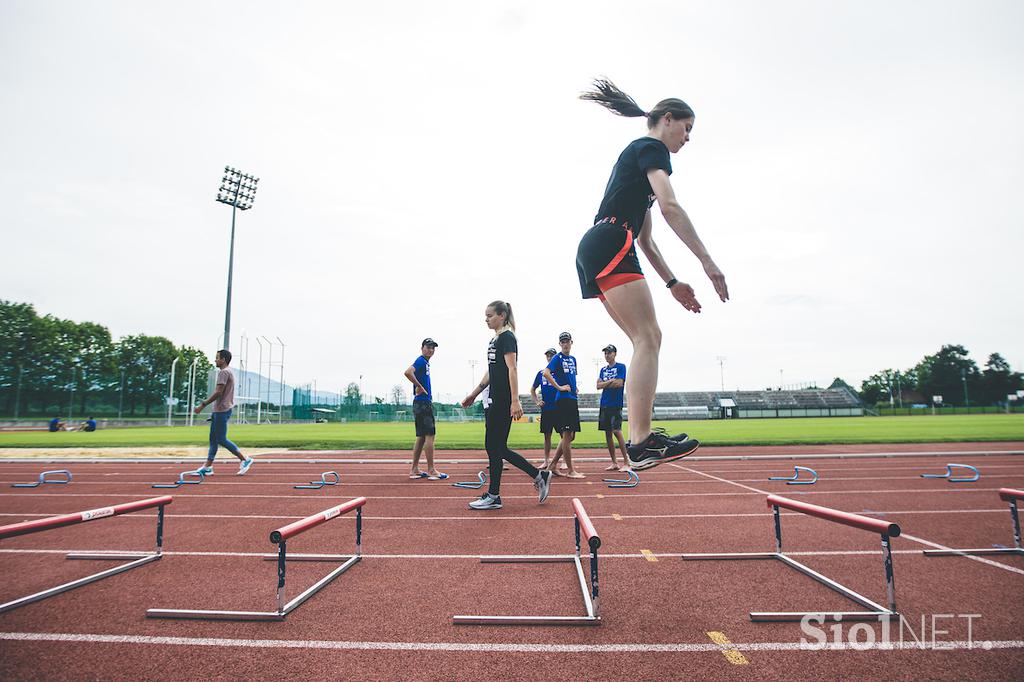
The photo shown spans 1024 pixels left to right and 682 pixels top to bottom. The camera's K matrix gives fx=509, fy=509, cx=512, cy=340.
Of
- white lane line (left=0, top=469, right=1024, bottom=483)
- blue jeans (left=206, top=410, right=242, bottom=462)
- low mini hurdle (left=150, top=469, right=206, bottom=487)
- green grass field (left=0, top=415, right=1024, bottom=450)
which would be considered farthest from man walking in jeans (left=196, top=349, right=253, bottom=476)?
green grass field (left=0, top=415, right=1024, bottom=450)

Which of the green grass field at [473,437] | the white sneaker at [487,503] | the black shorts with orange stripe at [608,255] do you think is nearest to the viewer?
the black shorts with orange stripe at [608,255]

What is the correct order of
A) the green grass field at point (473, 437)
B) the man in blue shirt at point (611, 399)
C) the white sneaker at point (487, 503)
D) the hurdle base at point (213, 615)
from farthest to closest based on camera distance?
1. the green grass field at point (473, 437)
2. the man in blue shirt at point (611, 399)
3. the white sneaker at point (487, 503)
4. the hurdle base at point (213, 615)

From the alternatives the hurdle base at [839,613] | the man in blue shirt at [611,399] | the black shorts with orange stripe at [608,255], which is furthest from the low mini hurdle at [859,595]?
the man in blue shirt at [611,399]

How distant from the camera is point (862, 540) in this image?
189 inches

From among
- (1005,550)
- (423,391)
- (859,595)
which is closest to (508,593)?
(859,595)

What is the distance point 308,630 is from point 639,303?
2.60 metres

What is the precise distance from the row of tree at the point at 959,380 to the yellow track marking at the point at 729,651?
382ft

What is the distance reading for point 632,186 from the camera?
2.90 meters

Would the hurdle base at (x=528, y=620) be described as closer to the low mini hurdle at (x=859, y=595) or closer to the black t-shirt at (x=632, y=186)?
the low mini hurdle at (x=859, y=595)

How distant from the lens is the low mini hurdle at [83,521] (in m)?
3.12

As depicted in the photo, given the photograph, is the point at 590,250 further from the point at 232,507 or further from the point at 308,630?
the point at 232,507

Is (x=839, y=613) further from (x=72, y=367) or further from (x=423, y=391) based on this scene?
(x=72, y=367)

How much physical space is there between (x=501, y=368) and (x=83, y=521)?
392 cm

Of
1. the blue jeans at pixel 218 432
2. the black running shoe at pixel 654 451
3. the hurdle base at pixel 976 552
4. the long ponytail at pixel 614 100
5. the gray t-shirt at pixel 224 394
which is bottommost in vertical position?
the hurdle base at pixel 976 552
